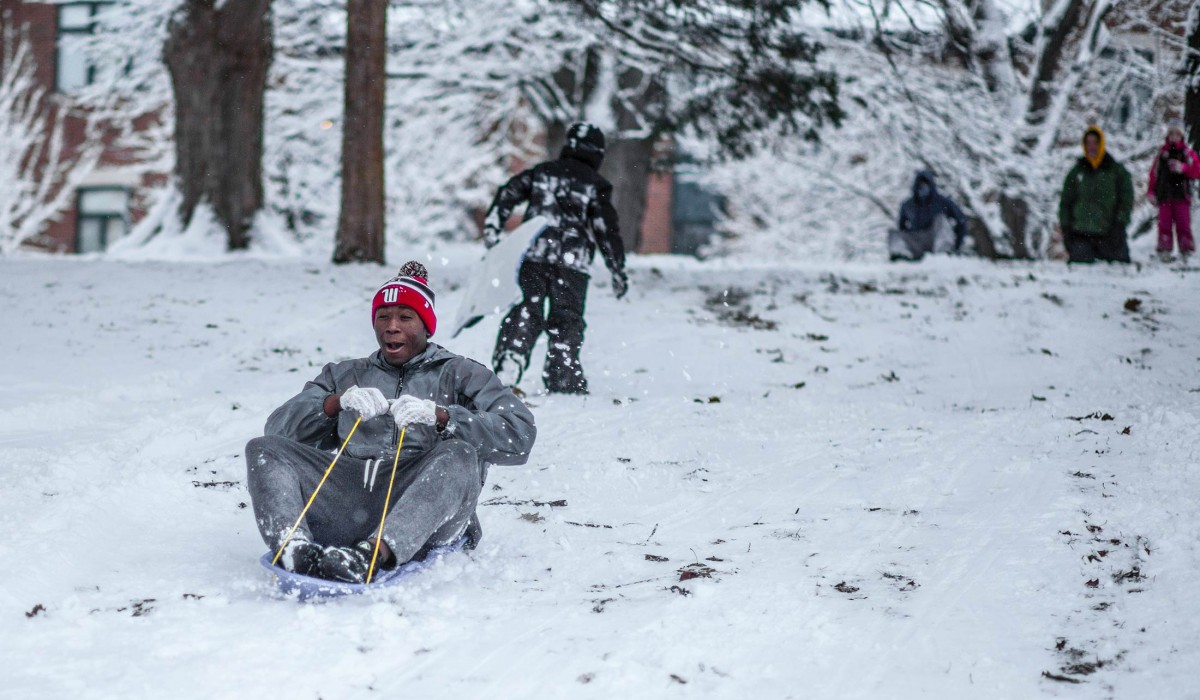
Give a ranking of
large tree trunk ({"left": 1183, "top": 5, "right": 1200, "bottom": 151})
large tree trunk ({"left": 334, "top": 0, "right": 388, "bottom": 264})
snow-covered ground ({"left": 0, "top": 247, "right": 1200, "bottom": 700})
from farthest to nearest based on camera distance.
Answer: large tree trunk ({"left": 1183, "top": 5, "right": 1200, "bottom": 151}) → large tree trunk ({"left": 334, "top": 0, "right": 388, "bottom": 264}) → snow-covered ground ({"left": 0, "top": 247, "right": 1200, "bottom": 700})

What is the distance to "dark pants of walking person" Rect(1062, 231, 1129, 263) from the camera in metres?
13.3

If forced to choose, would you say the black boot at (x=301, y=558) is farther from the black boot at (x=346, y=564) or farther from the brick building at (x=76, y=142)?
the brick building at (x=76, y=142)

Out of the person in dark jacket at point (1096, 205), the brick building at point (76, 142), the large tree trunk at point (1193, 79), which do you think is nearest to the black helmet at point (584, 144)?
the person in dark jacket at point (1096, 205)

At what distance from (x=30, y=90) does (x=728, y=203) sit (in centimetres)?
1761

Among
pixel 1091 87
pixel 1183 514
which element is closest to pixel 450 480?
pixel 1183 514

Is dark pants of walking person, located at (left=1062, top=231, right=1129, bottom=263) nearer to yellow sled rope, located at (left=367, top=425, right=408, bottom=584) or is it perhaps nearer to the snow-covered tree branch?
yellow sled rope, located at (left=367, top=425, right=408, bottom=584)

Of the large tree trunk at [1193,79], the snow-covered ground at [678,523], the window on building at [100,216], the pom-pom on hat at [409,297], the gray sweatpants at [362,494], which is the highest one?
the large tree trunk at [1193,79]

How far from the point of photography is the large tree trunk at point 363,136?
12.4 meters

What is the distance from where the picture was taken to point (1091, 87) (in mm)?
20219

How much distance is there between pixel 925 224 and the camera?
1496 cm

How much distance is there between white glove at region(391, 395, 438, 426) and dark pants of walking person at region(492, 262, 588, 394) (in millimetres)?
3658

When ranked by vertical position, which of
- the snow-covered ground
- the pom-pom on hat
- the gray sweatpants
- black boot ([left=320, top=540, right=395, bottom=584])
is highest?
the pom-pom on hat

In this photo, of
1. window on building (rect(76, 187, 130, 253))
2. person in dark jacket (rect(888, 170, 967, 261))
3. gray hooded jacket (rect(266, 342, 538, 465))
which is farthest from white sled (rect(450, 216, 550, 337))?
window on building (rect(76, 187, 130, 253))

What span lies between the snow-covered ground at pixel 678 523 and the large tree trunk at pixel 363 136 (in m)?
2.81
